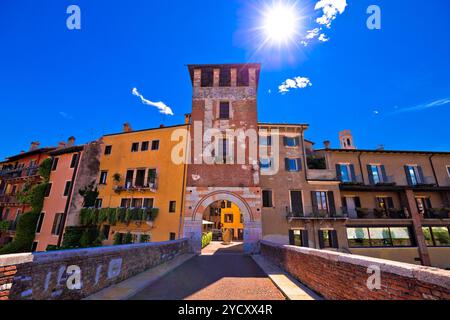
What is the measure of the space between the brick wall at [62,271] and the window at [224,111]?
12.2 m

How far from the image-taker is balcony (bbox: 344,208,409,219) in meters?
19.0

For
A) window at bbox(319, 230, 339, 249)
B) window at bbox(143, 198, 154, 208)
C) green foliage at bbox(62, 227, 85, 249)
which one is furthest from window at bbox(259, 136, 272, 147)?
green foliage at bbox(62, 227, 85, 249)

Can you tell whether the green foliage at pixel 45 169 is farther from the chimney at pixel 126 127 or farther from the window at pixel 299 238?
the window at pixel 299 238

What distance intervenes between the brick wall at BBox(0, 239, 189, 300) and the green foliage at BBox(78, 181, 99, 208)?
56.1 feet

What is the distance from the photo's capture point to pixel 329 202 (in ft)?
59.1

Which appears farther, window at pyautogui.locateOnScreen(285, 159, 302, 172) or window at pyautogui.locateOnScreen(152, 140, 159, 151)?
window at pyautogui.locateOnScreen(152, 140, 159, 151)

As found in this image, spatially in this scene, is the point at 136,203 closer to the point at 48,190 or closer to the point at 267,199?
the point at 48,190

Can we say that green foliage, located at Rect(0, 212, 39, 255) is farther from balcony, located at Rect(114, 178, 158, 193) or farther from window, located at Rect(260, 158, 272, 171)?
window, located at Rect(260, 158, 272, 171)

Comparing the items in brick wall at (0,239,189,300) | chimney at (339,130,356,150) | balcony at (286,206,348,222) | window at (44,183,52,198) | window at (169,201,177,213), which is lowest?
brick wall at (0,239,189,300)

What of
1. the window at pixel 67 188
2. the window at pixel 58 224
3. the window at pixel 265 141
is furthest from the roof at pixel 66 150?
the window at pixel 265 141

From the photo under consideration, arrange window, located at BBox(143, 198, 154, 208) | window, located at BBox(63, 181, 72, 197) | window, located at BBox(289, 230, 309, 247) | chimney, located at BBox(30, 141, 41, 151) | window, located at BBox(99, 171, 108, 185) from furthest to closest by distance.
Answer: chimney, located at BBox(30, 141, 41, 151) → window, located at BBox(99, 171, 108, 185) → window, located at BBox(63, 181, 72, 197) → window, located at BBox(143, 198, 154, 208) → window, located at BBox(289, 230, 309, 247)

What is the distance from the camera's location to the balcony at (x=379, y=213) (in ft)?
62.2
